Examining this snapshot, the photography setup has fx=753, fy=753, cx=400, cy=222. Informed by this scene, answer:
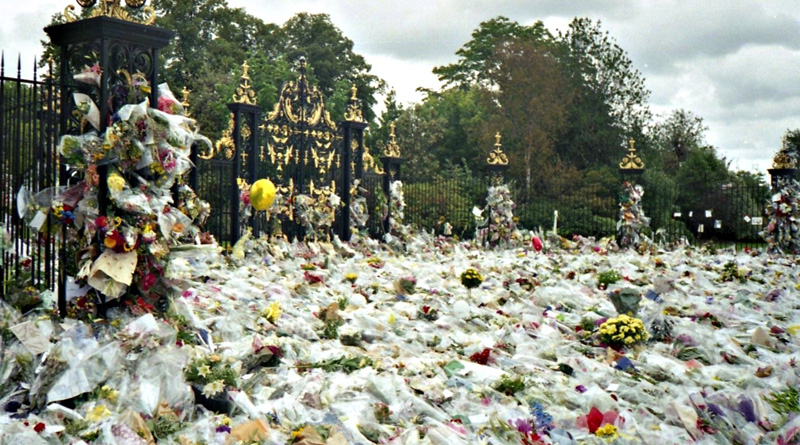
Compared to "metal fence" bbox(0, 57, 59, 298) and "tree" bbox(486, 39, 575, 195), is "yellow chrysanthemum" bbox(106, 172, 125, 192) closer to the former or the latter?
"metal fence" bbox(0, 57, 59, 298)

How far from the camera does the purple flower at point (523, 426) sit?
13.6ft

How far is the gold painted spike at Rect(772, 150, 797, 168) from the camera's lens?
604 inches

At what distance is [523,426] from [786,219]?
1335cm

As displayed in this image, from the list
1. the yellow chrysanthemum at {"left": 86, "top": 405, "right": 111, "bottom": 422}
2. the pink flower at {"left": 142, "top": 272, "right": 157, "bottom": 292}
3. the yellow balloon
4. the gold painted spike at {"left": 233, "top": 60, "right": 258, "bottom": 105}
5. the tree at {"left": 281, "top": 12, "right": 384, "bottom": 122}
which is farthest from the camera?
the tree at {"left": 281, "top": 12, "right": 384, "bottom": 122}

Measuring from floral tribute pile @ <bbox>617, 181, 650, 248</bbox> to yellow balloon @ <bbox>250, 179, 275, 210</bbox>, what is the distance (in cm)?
810

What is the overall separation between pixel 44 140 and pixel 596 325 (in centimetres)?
481

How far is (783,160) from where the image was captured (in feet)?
50.4

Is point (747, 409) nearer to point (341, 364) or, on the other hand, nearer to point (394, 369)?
point (394, 369)

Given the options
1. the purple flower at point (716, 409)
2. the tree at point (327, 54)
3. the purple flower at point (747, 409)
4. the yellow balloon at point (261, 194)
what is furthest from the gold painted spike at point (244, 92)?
the tree at point (327, 54)

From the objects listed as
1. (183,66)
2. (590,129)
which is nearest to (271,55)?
(183,66)

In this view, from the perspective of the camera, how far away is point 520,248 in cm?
1516

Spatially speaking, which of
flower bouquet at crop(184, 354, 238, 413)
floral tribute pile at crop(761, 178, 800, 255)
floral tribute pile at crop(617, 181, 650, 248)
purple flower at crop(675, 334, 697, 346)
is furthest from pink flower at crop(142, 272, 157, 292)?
floral tribute pile at crop(761, 178, 800, 255)

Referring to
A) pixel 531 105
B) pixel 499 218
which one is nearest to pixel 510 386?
pixel 499 218

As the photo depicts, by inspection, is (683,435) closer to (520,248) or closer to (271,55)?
(520,248)
